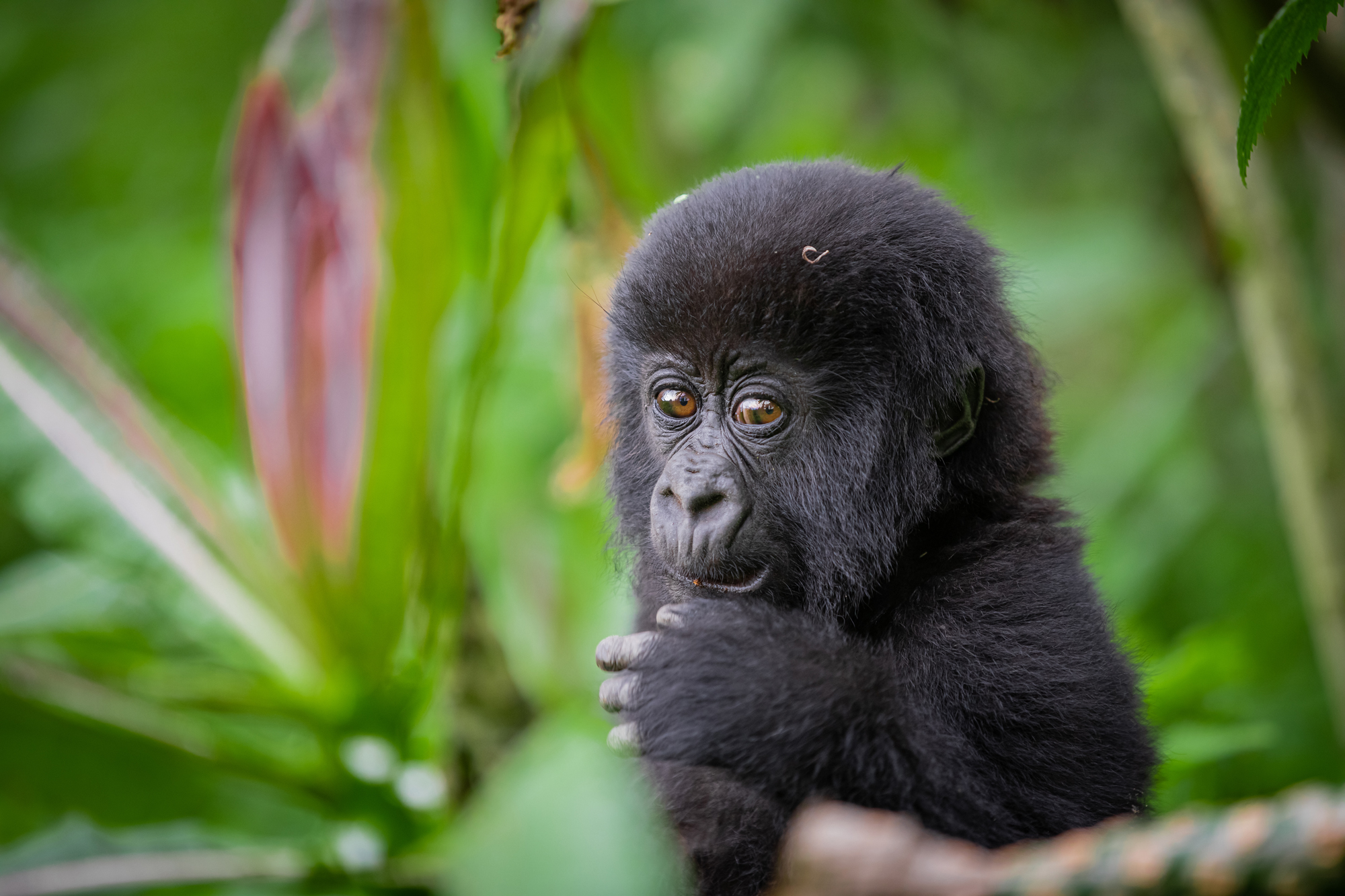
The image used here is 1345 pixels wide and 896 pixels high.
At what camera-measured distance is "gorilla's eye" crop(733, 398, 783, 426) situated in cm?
154

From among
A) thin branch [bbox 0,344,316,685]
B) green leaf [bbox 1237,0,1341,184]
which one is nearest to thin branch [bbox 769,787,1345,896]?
green leaf [bbox 1237,0,1341,184]

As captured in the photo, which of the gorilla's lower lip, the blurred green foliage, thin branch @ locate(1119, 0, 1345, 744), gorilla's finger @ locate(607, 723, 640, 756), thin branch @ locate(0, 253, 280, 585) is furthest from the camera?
thin branch @ locate(1119, 0, 1345, 744)

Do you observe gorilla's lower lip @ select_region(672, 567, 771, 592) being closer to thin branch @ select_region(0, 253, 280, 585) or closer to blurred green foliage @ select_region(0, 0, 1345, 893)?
blurred green foliage @ select_region(0, 0, 1345, 893)

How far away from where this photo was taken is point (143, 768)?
1968 millimetres

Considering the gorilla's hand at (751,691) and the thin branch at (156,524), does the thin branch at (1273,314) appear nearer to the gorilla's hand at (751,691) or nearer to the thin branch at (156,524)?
the gorilla's hand at (751,691)

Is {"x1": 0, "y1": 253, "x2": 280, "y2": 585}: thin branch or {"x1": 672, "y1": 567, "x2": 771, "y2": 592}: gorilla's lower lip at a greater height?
{"x1": 0, "y1": 253, "x2": 280, "y2": 585}: thin branch

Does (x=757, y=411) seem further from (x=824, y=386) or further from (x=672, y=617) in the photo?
(x=672, y=617)

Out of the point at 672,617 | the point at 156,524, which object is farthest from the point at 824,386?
the point at 156,524

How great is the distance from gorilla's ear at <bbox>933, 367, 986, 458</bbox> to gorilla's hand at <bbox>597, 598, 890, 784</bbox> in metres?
0.31

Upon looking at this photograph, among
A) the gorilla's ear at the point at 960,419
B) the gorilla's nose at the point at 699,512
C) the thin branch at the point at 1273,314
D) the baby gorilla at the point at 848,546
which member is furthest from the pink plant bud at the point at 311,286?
the thin branch at the point at 1273,314

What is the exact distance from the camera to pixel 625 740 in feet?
4.75

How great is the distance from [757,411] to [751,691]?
1.40 feet

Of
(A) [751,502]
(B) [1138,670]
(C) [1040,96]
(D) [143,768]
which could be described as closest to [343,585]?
(D) [143,768]

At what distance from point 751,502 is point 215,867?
3.29ft
